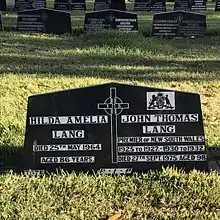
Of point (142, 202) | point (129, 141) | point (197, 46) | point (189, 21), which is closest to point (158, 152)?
point (129, 141)

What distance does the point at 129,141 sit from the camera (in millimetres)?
4859

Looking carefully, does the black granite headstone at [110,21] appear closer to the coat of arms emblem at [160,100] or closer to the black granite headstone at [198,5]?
the black granite headstone at [198,5]

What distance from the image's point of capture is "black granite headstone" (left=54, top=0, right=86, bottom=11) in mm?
20344

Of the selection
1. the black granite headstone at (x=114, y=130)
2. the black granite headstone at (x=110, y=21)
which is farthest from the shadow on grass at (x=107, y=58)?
the black granite headstone at (x=114, y=130)

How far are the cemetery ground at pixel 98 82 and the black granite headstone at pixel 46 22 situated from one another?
66 centimetres

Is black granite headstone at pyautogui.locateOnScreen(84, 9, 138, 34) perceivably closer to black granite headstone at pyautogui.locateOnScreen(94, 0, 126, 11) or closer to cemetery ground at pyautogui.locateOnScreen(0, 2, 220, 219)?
cemetery ground at pyautogui.locateOnScreen(0, 2, 220, 219)

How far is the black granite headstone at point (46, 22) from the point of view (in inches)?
556

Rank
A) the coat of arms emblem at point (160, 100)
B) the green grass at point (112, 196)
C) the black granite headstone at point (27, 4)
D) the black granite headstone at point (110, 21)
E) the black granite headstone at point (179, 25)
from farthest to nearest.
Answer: the black granite headstone at point (27, 4), the black granite headstone at point (110, 21), the black granite headstone at point (179, 25), the coat of arms emblem at point (160, 100), the green grass at point (112, 196)

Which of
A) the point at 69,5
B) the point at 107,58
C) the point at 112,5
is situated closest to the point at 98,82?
the point at 107,58

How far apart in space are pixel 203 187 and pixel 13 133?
2.24 m

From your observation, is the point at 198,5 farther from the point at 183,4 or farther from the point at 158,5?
the point at 158,5

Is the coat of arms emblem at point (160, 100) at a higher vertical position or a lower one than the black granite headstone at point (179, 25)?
higher


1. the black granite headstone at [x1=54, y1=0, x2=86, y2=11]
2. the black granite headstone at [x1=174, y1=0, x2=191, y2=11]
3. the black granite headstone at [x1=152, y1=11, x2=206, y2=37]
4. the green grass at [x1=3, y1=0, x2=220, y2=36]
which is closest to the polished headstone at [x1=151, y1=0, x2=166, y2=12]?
the black granite headstone at [x1=174, y1=0, x2=191, y2=11]

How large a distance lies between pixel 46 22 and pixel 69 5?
6.27 m
